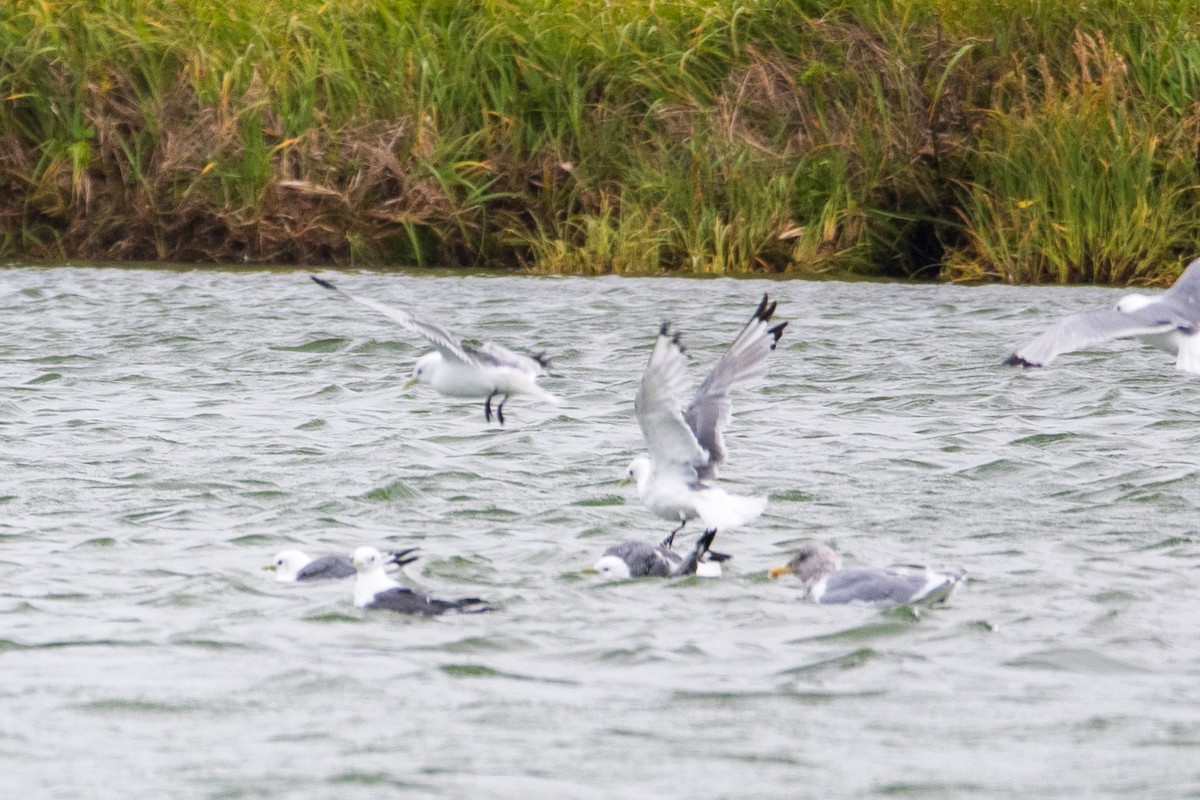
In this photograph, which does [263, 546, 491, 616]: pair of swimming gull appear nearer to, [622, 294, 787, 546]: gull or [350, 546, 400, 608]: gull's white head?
[350, 546, 400, 608]: gull's white head

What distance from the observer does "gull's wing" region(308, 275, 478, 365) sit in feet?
23.5

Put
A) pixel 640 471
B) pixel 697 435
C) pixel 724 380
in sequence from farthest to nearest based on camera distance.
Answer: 1. pixel 640 471
2. pixel 697 435
3. pixel 724 380

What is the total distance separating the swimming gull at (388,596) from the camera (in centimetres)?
646

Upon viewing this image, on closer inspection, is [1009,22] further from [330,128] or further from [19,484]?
[19,484]

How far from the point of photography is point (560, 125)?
619 inches

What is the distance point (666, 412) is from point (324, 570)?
1.33m

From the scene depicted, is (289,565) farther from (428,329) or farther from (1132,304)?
(1132,304)

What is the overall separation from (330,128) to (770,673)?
10684mm

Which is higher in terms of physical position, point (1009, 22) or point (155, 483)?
point (1009, 22)

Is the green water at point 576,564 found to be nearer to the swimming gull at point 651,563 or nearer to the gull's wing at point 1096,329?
the swimming gull at point 651,563

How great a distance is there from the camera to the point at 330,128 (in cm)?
1568

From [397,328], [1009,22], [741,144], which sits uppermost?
[1009,22]

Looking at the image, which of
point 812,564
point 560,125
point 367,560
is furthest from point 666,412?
point 560,125

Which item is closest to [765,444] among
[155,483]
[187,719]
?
[155,483]
